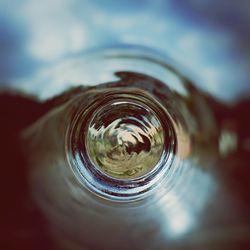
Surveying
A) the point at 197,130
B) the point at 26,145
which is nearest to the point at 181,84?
the point at 197,130

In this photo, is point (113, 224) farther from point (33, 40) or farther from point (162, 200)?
point (33, 40)

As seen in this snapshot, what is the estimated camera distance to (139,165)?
2.01 ft

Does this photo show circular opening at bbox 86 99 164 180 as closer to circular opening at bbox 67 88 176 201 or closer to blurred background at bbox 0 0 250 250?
circular opening at bbox 67 88 176 201

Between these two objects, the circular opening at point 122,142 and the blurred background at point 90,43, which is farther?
the circular opening at point 122,142

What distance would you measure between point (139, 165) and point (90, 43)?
189mm

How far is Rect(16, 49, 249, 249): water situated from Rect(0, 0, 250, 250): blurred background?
0.01m

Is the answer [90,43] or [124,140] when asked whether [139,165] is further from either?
[90,43]

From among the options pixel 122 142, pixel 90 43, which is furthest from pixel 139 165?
pixel 90 43

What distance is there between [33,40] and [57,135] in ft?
0.34

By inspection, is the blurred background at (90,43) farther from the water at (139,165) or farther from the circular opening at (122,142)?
the circular opening at (122,142)

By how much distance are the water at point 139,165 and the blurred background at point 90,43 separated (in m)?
0.01

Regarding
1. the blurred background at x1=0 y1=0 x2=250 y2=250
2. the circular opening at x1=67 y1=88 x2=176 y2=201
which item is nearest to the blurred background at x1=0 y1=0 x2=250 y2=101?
the blurred background at x1=0 y1=0 x2=250 y2=250

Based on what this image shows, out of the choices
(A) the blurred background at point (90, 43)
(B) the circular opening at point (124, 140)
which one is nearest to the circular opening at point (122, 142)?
(B) the circular opening at point (124, 140)

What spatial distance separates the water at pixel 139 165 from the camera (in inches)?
18.0
